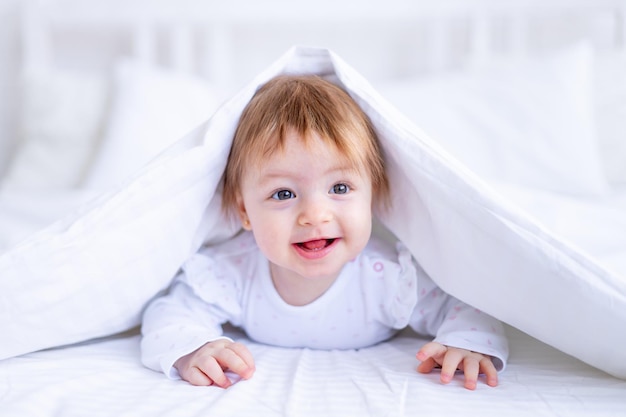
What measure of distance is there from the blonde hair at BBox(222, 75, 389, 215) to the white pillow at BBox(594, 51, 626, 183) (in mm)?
861

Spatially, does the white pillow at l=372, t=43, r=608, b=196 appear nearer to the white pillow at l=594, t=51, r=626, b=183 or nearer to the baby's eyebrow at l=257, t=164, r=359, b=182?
the white pillow at l=594, t=51, r=626, b=183

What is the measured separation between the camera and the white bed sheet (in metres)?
0.68

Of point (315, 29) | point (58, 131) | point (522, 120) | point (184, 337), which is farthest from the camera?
point (315, 29)

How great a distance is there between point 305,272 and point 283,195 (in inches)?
4.5

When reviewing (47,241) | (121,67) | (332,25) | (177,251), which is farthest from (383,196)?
(332,25)

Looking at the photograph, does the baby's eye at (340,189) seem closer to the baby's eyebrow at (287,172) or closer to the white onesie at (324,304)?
the baby's eyebrow at (287,172)

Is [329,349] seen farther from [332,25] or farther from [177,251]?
[332,25]

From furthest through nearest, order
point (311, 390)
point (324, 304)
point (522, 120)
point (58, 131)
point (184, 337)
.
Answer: point (58, 131)
point (522, 120)
point (324, 304)
point (184, 337)
point (311, 390)

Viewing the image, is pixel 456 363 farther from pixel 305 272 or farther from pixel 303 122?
pixel 303 122

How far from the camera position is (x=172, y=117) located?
1.55m

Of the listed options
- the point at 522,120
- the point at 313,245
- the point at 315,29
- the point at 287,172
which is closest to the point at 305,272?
the point at 313,245

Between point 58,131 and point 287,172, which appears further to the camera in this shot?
point 58,131

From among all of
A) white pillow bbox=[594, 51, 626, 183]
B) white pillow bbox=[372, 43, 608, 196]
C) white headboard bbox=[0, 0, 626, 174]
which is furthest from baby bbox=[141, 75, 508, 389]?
white headboard bbox=[0, 0, 626, 174]

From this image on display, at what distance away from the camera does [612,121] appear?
1.52 meters
